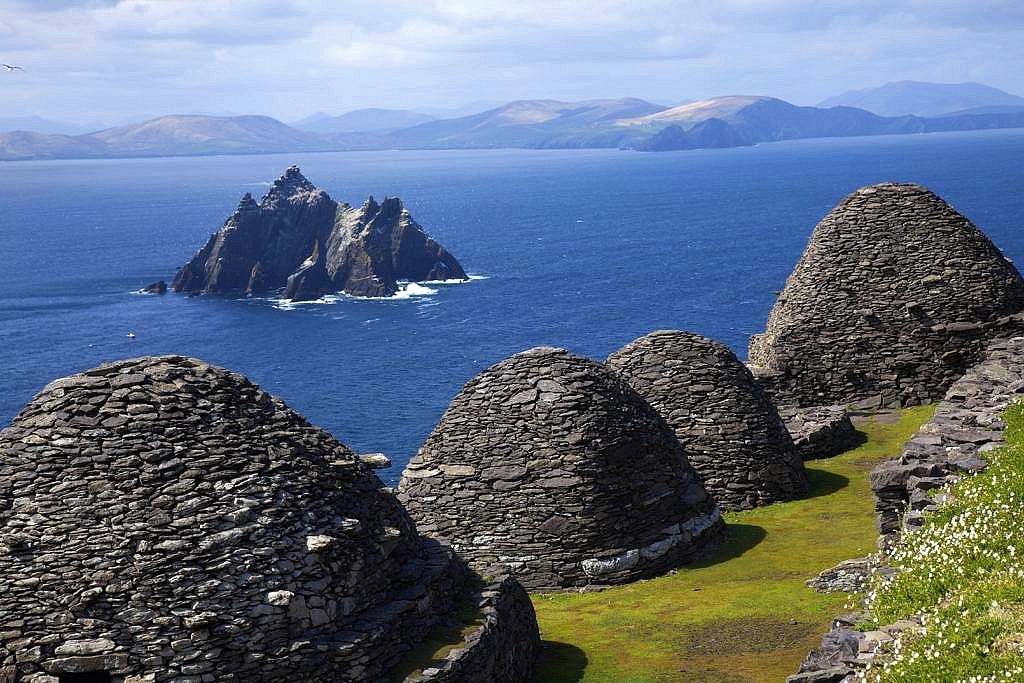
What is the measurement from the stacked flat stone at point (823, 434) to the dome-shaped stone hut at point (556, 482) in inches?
300

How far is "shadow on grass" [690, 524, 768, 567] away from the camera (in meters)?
23.3

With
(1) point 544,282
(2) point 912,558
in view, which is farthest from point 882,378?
(1) point 544,282

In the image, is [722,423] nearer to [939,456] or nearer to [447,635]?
[939,456]

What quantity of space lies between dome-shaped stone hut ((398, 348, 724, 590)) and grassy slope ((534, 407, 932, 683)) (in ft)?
2.22

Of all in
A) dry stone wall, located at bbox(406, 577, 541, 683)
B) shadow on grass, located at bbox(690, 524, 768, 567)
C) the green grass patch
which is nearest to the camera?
the green grass patch

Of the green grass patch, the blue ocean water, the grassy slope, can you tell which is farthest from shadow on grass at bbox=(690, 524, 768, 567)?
the blue ocean water

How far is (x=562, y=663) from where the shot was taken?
18344 mm

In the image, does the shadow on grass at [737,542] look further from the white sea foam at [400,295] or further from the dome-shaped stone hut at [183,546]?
the white sea foam at [400,295]

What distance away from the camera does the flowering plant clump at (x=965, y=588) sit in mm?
10172

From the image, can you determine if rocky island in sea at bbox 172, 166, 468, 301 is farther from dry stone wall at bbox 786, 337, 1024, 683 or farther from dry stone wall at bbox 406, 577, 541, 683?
dry stone wall at bbox 406, 577, 541, 683

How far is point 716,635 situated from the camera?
61.6 feet

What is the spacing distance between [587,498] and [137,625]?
33.2ft

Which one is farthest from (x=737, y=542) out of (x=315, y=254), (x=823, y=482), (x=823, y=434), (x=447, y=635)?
(x=315, y=254)

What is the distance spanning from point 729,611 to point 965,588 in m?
8.38
